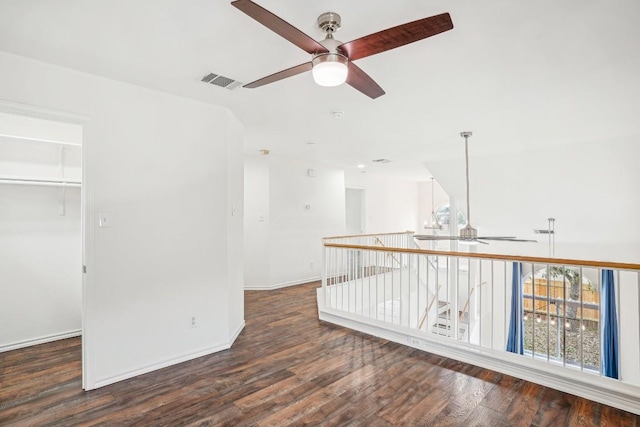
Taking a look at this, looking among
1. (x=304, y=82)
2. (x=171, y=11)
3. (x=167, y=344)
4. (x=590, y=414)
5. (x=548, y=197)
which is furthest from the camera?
(x=548, y=197)

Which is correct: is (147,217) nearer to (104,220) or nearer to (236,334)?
(104,220)

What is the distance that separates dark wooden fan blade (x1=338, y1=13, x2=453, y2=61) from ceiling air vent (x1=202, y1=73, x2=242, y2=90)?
4.39 feet

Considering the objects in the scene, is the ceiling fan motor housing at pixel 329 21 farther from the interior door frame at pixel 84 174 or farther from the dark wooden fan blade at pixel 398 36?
the interior door frame at pixel 84 174

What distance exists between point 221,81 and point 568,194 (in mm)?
5202

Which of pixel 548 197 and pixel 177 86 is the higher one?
pixel 177 86

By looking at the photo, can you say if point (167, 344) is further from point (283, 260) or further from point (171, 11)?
point (283, 260)

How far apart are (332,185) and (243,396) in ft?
16.6

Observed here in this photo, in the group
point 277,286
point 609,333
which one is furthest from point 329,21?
point 609,333

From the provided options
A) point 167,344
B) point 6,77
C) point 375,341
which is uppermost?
point 6,77

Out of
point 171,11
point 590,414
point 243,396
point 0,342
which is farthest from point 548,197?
point 0,342

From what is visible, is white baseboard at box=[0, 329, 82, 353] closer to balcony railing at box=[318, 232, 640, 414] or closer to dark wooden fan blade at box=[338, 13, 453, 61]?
balcony railing at box=[318, 232, 640, 414]

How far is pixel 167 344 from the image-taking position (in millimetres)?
2871

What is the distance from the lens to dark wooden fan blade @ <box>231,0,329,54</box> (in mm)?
1243

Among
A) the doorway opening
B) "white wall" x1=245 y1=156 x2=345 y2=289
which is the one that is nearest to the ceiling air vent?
the doorway opening
